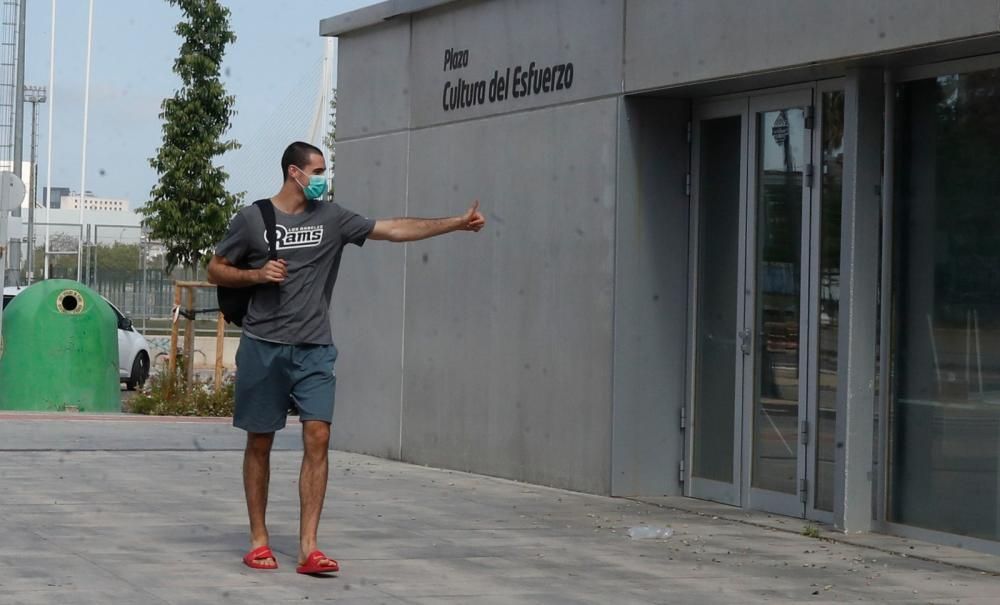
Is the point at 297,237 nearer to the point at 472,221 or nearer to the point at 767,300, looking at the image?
the point at 472,221

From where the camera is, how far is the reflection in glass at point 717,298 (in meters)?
11.1

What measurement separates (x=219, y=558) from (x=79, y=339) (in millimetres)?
12339

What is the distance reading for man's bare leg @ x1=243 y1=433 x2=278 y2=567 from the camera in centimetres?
788

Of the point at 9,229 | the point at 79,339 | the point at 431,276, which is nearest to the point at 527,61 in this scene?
the point at 431,276

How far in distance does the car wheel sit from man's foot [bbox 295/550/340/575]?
19.6m

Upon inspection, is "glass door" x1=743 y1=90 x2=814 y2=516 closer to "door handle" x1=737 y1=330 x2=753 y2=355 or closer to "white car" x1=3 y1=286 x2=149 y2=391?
"door handle" x1=737 y1=330 x2=753 y2=355

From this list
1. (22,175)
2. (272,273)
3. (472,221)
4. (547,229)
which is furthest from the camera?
(22,175)

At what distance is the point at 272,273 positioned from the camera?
7.74 metres

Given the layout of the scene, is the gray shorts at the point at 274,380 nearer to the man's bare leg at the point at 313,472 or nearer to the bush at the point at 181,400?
the man's bare leg at the point at 313,472

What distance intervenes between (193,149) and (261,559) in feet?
103

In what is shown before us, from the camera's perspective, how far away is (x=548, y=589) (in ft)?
24.6

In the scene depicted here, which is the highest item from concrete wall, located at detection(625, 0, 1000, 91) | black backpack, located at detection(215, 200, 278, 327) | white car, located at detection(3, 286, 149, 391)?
concrete wall, located at detection(625, 0, 1000, 91)

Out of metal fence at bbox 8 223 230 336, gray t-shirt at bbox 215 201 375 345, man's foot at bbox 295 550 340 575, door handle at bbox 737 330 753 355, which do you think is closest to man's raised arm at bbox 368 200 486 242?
gray t-shirt at bbox 215 201 375 345

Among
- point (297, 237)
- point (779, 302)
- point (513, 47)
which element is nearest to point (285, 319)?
point (297, 237)
